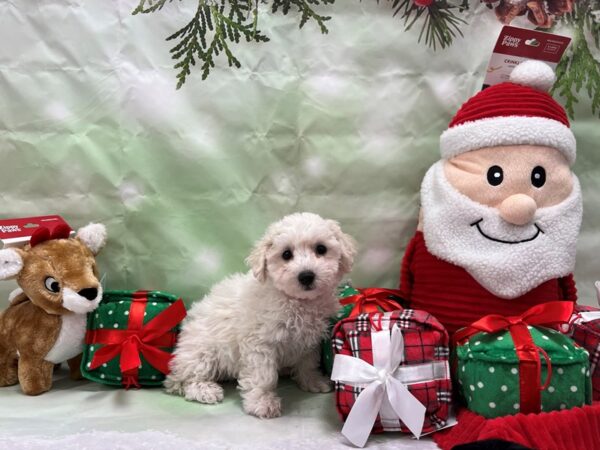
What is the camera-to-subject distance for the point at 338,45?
1.68 meters

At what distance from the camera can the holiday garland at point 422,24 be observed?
1.63 m

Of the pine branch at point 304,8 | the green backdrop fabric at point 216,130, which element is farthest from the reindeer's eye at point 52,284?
the pine branch at point 304,8

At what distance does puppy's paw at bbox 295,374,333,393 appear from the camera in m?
1.55

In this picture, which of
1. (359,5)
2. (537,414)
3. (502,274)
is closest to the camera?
(537,414)

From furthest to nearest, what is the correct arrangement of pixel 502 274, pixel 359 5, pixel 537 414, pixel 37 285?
1. pixel 359 5
2. pixel 37 285
3. pixel 502 274
4. pixel 537 414

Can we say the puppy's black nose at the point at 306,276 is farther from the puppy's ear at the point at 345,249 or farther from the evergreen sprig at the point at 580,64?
the evergreen sprig at the point at 580,64

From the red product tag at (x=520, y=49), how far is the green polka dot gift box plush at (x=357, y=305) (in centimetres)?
77

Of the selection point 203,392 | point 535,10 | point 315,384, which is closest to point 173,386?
point 203,392

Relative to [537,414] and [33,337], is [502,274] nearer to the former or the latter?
[537,414]

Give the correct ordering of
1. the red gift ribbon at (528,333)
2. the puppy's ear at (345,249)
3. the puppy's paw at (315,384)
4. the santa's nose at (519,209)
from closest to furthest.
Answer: the red gift ribbon at (528,333), the santa's nose at (519,209), the puppy's ear at (345,249), the puppy's paw at (315,384)

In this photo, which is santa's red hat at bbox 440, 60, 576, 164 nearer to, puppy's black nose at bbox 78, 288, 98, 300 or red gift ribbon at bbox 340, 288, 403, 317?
red gift ribbon at bbox 340, 288, 403, 317

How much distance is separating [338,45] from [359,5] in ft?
0.46

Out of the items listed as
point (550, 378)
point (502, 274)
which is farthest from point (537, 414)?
point (502, 274)

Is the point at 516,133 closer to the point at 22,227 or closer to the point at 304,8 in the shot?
the point at 304,8
